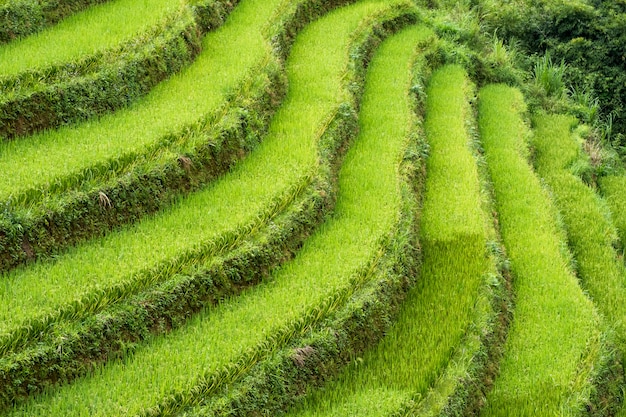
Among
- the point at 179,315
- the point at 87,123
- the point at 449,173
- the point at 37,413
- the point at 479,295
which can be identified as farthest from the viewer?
the point at 449,173

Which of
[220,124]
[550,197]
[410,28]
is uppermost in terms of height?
[220,124]

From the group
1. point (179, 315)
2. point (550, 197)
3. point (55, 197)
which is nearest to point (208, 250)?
point (179, 315)

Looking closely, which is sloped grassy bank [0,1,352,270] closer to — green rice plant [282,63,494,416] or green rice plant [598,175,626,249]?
green rice plant [282,63,494,416]

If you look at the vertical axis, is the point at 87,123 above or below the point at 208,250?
above

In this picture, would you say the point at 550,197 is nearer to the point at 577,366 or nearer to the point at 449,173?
the point at 449,173

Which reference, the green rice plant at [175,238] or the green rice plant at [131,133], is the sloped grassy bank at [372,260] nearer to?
the green rice plant at [175,238]

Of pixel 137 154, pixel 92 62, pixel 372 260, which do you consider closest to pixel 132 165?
pixel 137 154

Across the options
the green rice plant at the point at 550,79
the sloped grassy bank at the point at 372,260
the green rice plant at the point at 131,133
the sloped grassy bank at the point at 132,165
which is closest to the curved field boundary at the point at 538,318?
the sloped grassy bank at the point at 372,260

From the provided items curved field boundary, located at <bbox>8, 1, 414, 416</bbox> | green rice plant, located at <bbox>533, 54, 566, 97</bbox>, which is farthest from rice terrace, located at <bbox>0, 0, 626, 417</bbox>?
green rice plant, located at <bbox>533, 54, 566, 97</bbox>
